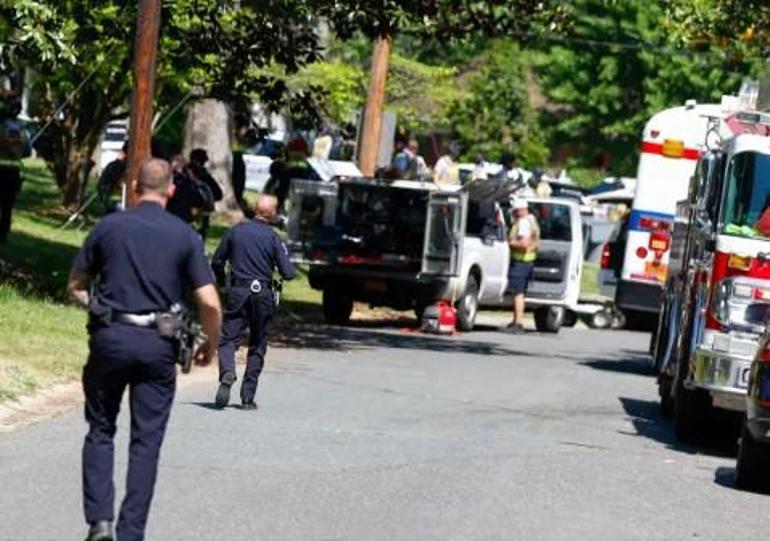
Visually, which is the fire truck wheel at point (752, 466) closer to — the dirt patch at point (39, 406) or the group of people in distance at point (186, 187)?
the dirt patch at point (39, 406)

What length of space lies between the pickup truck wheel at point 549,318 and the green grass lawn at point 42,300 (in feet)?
11.4

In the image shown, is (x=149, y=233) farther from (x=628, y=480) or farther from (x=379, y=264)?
(x=379, y=264)

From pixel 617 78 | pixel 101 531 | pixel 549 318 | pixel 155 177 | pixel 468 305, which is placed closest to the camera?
pixel 101 531

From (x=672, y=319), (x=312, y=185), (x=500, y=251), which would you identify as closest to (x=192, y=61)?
(x=312, y=185)

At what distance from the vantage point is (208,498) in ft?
40.1

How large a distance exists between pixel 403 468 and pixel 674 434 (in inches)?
193

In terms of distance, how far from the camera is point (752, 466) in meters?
14.4

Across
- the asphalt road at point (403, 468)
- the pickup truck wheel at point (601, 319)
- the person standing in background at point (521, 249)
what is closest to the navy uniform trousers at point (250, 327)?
the asphalt road at point (403, 468)

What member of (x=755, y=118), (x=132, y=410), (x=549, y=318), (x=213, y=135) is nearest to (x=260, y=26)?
(x=755, y=118)

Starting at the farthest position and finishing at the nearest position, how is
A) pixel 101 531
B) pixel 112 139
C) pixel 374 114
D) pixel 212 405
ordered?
pixel 112 139 < pixel 374 114 < pixel 212 405 < pixel 101 531

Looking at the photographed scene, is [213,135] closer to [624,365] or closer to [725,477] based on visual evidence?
[624,365]

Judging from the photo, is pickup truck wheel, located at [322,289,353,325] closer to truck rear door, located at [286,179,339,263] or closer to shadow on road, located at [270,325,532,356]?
shadow on road, located at [270,325,532,356]

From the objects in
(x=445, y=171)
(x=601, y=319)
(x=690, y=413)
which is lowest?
(x=601, y=319)

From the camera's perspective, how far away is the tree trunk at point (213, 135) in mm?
39875
